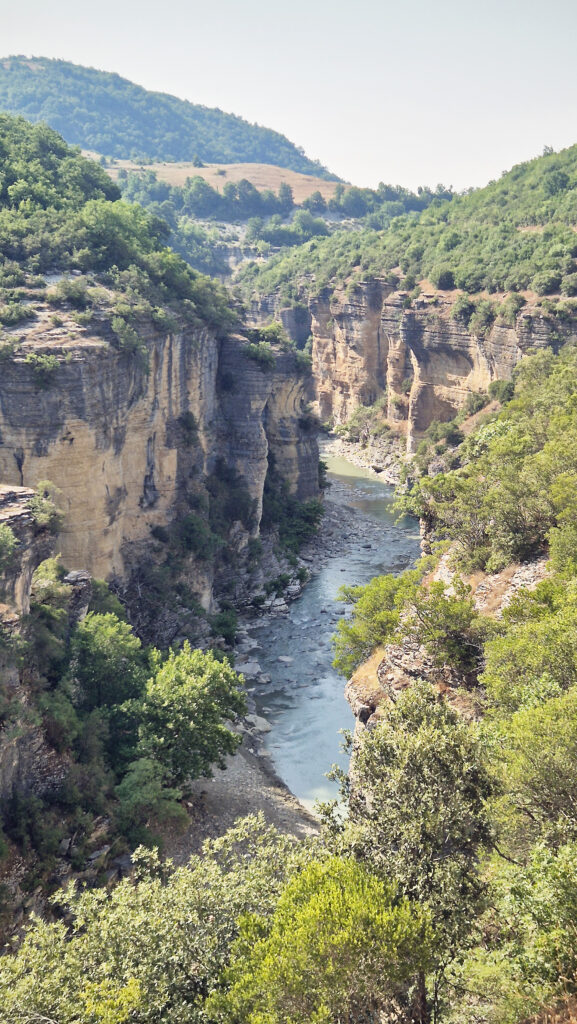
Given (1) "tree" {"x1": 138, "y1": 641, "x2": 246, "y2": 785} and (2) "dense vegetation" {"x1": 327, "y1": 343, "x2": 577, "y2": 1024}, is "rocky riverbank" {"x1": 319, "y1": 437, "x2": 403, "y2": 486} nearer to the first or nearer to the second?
(1) "tree" {"x1": 138, "y1": 641, "x2": 246, "y2": 785}

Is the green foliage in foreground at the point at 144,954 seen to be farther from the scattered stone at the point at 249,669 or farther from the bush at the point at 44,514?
the scattered stone at the point at 249,669

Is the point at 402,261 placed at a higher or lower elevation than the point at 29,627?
higher

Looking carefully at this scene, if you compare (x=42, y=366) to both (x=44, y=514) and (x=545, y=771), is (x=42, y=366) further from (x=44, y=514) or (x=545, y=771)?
(x=545, y=771)

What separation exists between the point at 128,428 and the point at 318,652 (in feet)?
48.2

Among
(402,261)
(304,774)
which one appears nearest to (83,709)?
(304,774)

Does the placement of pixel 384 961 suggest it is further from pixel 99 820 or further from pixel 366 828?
pixel 99 820

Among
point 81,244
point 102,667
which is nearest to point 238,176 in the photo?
point 81,244

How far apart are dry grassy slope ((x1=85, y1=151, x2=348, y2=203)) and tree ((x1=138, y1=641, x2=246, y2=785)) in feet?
429

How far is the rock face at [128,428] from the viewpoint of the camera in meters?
32.6

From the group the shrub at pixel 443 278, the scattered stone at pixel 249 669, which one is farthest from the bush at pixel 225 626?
the shrub at pixel 443 278

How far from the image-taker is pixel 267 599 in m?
48.8

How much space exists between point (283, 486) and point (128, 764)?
34180 millimetres

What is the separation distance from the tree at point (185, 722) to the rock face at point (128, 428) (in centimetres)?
648

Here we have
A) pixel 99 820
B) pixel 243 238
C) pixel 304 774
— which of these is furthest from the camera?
pixel 243 238
